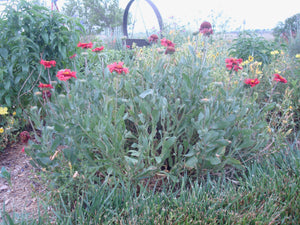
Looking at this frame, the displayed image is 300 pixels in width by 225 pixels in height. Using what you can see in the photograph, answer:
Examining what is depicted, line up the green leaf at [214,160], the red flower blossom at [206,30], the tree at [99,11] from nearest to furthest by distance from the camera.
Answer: the green leaf at [214,160] < the red flower blossom at [206,30] < the tree at [99,11]

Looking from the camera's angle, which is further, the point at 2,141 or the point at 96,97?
the point at 2,141

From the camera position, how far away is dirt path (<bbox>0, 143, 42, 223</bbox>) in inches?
78.4

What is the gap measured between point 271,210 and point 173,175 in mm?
754

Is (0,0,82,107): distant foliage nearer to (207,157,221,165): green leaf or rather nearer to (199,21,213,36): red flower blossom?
(199,21,213,36): red flower blossom

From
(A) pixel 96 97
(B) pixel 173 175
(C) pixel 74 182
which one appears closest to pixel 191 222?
(B) pixel 173 175

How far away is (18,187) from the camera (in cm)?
230

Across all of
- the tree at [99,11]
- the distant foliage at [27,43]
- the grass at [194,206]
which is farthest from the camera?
the tree at [99,11]

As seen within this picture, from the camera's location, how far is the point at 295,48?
584 cm

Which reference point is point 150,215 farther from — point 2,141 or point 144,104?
point 2,141

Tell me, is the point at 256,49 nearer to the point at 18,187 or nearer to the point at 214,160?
the point at 214,160

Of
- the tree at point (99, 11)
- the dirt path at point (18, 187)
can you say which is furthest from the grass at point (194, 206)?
the tree at point (99, 11)

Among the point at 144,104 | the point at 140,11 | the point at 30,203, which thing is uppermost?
the point at 140,11

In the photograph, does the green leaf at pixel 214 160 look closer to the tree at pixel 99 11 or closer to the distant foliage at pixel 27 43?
the distant foliage at pixel 27 43

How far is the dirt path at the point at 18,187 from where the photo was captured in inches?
78.4
